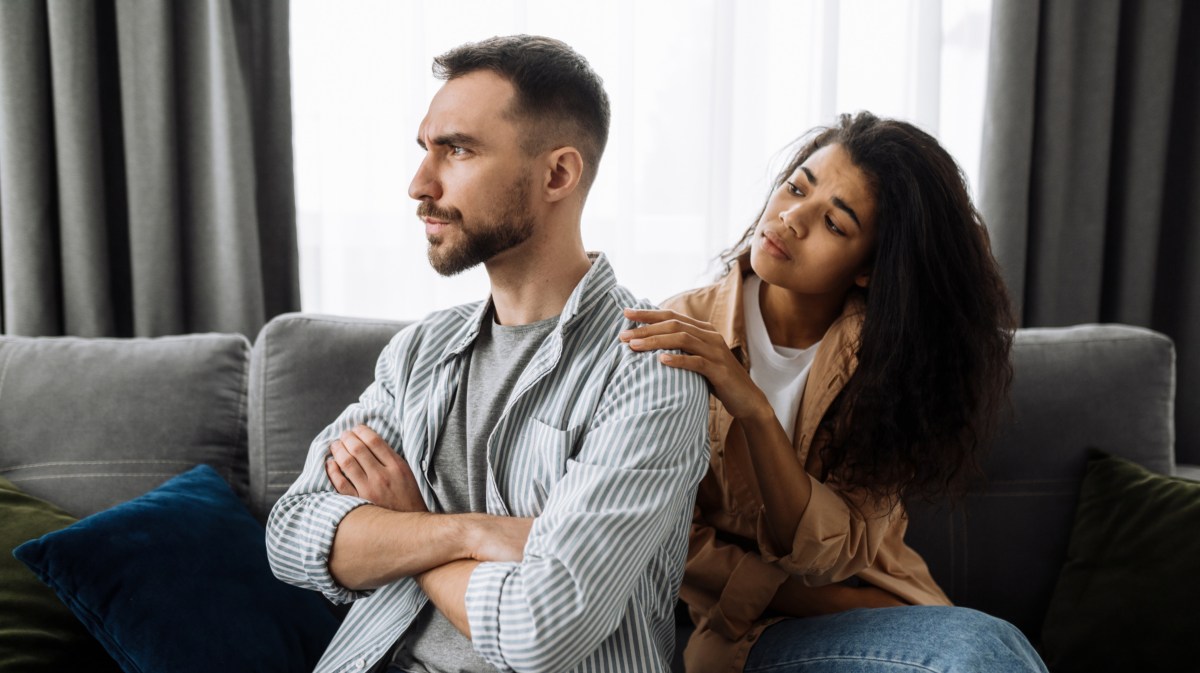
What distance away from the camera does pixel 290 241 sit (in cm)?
215

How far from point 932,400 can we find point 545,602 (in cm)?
80

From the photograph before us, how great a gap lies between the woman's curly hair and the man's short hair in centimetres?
48

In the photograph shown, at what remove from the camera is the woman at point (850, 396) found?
1.39m

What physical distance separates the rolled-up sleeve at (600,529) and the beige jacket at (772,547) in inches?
12.9

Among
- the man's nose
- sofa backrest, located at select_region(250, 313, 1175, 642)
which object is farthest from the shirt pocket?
sofa backrest, located at select_region(250, 313, 1175, 642)

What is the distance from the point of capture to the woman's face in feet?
4.67

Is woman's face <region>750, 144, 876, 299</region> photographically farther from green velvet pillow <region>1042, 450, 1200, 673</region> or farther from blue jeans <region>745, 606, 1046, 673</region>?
green velvet pillow <region>1042, 450, 1200, 673</region>

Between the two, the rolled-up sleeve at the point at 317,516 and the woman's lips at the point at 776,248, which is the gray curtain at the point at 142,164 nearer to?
the rolled-up sleeve at the point at 317,516

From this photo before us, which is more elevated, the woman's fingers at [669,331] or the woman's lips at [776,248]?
the woman's lips at [776,248]

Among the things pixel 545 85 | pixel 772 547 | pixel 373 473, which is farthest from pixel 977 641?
pixel 545 85

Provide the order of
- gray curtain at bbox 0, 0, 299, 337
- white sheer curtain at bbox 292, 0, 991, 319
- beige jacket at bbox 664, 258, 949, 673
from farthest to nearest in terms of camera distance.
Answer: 1. white sheer curtain at bbox 292, 0, 991, 319
2. gray curtain at bbox 0, 0, 299, 337
3. beige jacket at bbox 664, 258, 949, 673

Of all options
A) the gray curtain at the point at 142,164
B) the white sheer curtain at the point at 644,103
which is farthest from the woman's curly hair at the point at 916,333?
the gray curtain at the point at 142,164

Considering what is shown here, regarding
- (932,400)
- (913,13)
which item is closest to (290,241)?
(932,400)

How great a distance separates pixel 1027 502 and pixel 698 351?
3.43 feet
